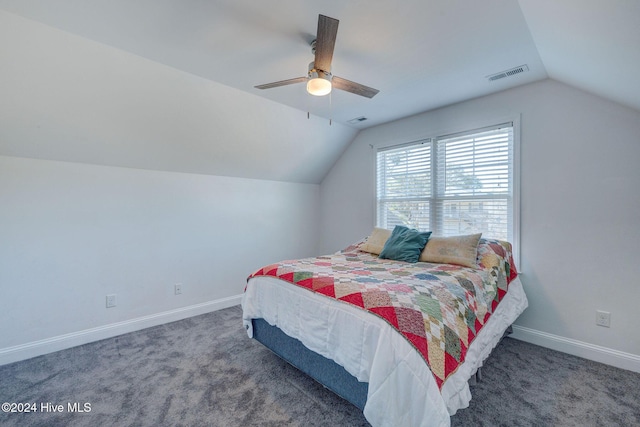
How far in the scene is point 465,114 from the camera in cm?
318

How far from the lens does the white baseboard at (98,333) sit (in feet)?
7.84

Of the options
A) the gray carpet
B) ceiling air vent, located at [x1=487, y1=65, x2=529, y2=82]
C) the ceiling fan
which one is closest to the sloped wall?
the gray carpet

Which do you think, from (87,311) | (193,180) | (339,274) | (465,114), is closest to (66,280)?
(87,311)

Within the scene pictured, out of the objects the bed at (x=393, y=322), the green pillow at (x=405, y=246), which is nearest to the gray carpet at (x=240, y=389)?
the bed at (x=393, y=322)

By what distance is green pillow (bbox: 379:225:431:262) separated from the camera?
2.82m

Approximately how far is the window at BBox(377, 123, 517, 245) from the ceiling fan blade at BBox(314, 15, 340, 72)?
6.72 ft

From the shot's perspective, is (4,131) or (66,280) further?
(66,280)

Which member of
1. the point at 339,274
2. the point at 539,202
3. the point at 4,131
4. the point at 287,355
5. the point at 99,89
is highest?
the point at 99,89

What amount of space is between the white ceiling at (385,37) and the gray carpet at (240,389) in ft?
7.06

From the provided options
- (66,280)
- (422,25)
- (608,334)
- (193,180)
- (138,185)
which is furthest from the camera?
(193,180)

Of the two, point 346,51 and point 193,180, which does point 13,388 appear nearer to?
point 193,180

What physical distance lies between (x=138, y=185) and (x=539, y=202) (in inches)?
163

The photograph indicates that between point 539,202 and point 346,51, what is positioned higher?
point 346,51

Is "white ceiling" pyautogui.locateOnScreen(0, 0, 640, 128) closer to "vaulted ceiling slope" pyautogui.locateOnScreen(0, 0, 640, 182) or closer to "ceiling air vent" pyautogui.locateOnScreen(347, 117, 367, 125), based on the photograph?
"vaulted ceiling slope" pyautogui.locateOnScreen(0, 0, 640, 182)
